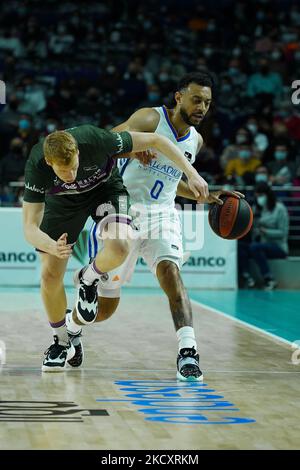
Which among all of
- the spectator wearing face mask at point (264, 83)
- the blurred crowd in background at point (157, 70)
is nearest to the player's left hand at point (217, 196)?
the blurred crowd in background at point (157, 70)

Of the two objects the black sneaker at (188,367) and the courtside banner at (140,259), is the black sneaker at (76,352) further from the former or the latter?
the courtside banner at (140,259)

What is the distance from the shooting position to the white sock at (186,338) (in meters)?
6.44

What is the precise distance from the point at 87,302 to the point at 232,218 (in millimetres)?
1223

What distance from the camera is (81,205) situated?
6.57 meters

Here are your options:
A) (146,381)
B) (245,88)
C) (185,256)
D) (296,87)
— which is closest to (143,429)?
(146,381)

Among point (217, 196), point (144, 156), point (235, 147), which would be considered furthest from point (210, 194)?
point (235, 147)

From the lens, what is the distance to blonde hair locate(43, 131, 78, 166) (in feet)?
18.8

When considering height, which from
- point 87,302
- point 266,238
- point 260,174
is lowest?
point 87,302

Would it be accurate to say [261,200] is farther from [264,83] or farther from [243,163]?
[264,83]

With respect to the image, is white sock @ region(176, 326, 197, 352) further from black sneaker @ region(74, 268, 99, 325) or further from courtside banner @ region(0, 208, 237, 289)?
courtside banner @ region(0, 208, 237, 289)

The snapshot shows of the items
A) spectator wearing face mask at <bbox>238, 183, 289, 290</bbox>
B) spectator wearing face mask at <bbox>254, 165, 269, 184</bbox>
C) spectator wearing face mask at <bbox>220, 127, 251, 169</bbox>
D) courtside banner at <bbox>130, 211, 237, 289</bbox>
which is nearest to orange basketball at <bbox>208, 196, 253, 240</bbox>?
courtside banner at <bbox>130, 211, 237, 289</bbox>

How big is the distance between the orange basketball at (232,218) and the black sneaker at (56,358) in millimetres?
1405

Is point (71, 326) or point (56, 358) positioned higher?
point (71, 326)
